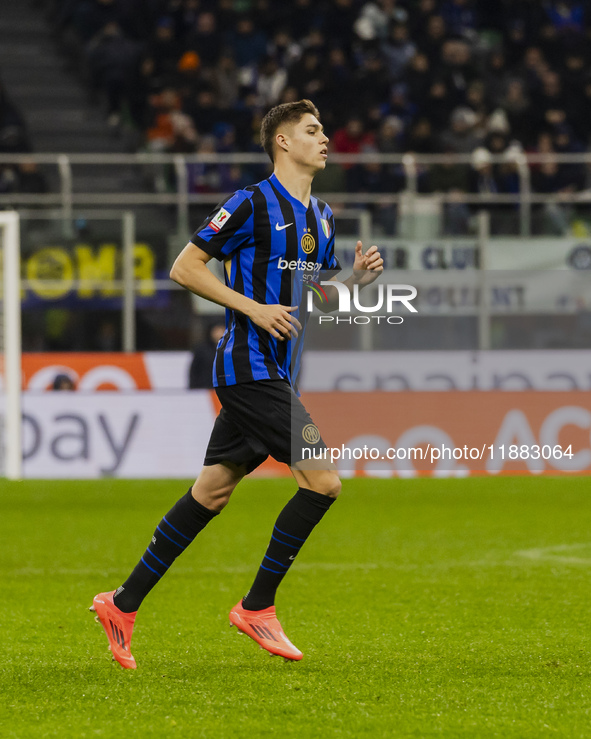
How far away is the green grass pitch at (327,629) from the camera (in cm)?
341

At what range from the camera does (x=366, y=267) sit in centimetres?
407

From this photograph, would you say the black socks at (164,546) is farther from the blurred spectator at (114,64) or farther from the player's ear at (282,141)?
the blurred spectator at (114,64)

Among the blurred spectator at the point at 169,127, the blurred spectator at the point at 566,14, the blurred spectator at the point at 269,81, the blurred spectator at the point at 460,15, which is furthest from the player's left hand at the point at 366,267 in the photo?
the blurred spectator at the point at 566,14

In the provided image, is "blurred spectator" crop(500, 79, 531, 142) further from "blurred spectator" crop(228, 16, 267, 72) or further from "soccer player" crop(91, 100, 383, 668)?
"soccer player" crop(91, 100, 383, 668)

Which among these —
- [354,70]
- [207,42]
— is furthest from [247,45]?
[354,70]

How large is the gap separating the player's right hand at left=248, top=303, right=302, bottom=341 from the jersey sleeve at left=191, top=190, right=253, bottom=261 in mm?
248

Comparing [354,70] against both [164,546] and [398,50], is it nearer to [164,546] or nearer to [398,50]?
[398,50]

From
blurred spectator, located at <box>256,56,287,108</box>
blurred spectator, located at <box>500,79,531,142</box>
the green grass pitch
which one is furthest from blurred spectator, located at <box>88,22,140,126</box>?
the green grass pitch

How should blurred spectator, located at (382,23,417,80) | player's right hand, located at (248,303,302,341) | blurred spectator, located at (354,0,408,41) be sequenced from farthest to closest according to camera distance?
blurred spectator, located at (354,0,408,41) < blurred spectator, located at (382,23,417,80) < player's right hand, located at (248,303,302,341)

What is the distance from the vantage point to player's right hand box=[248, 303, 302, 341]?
382 cm

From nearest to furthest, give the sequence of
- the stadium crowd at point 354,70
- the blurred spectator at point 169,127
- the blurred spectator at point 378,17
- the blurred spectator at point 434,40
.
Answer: the blurred spectator at point 169,127
the stadium crowd at point 354,70
the blurred spectator at point 434,40
the blurred spectator at point 378,17

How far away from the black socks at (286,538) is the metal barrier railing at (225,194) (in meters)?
8.15

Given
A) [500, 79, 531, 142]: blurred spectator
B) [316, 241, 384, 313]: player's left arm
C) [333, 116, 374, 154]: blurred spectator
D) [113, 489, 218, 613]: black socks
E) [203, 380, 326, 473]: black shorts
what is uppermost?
[500, 79, 531, 142]: blurred spectator

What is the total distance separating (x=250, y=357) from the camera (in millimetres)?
3930
